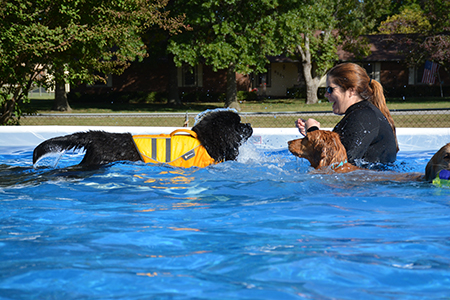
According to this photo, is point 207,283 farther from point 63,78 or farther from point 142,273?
point 63,78

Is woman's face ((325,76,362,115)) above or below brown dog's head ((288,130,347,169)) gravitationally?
above

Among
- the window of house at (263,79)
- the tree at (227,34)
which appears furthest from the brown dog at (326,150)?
the window of house at (263,79)

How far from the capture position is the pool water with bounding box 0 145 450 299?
94.0 inches

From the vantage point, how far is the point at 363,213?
3.83 m

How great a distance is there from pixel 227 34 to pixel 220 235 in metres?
18.4

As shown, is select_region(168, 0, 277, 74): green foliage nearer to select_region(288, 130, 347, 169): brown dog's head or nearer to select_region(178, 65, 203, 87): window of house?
select_region(178, 65, 203, 87): window of house

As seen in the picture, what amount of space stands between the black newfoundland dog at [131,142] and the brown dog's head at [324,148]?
1264mm

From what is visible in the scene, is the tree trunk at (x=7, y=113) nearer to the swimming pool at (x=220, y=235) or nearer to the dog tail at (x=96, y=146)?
the swimming pool at (x=220, y=235)

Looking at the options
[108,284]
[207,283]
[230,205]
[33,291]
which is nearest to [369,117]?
[230,205]

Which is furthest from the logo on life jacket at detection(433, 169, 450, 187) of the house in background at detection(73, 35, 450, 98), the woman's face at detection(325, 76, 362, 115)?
the house in background at detection(73, 35, 450, 98)

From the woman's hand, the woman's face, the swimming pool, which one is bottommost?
the swimming pool

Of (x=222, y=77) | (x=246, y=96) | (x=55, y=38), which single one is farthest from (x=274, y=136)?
(x=222, y=77)

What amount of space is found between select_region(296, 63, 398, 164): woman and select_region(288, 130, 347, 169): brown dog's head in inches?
4.9

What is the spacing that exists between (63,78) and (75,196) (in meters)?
6.50
